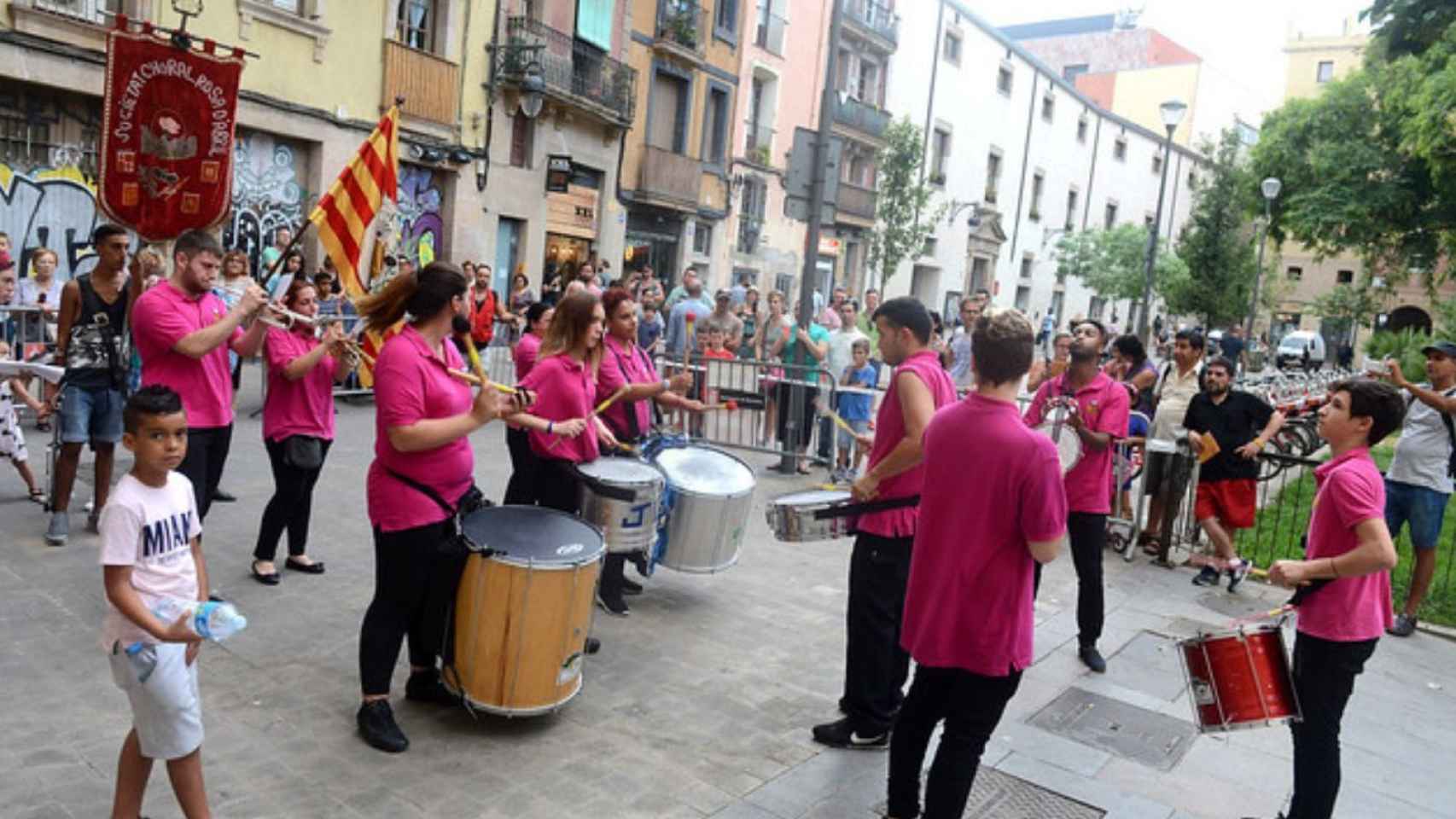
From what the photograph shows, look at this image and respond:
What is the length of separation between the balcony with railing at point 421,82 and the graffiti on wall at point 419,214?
1025 mm

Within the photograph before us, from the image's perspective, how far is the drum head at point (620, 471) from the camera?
5.07m

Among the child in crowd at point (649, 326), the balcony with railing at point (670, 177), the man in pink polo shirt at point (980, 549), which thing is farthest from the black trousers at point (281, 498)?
the balcony with railing at point (670, 177)

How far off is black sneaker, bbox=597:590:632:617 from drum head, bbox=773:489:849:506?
1596mm

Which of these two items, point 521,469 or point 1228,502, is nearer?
point 521,469

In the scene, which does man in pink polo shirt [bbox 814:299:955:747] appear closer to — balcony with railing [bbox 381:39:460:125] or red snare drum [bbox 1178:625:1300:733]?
red snare drum [bbox 1178:625:1300:733]

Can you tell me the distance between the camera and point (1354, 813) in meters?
4.41

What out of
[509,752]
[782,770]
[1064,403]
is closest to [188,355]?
[509,752]

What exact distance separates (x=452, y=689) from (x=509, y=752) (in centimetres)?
36

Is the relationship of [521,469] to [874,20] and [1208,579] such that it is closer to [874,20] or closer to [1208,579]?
[1208,579]

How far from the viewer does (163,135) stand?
28.4 ft

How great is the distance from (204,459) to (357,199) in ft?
5.45

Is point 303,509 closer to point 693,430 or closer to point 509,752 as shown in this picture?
point 509,752

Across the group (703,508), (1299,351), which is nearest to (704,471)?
(703,508)

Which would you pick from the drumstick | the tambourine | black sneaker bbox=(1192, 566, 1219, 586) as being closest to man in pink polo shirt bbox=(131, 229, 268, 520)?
the drumstick
